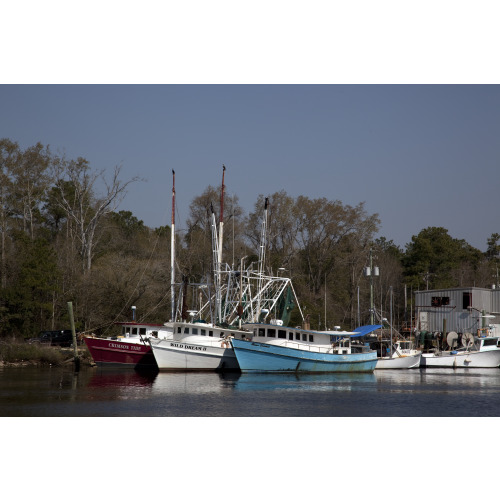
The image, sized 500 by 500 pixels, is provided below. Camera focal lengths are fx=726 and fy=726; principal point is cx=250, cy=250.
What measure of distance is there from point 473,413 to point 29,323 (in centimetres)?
3463

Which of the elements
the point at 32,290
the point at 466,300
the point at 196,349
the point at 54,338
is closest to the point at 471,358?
the point at 466,300

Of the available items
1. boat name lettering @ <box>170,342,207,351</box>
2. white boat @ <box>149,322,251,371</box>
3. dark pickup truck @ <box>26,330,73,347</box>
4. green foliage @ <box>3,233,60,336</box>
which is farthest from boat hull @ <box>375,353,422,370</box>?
green foliage @ <box>3,233,60,336</box>

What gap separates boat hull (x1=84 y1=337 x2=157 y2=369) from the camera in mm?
41469

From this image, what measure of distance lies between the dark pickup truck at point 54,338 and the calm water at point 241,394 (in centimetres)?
814

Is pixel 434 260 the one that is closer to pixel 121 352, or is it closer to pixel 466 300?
pixel 466 300

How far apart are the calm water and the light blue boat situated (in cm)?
110

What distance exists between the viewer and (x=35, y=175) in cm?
6125

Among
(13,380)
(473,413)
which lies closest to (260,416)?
(473,413)

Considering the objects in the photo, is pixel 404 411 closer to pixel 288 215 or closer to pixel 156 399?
pixel 156 399

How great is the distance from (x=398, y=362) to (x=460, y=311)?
1048 centimetres

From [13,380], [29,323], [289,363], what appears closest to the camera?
[13,380]

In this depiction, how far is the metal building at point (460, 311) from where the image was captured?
172ft

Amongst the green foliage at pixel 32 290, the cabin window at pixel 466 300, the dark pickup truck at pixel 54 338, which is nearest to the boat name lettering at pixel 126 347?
the dark pickup truck at pixel 54 338

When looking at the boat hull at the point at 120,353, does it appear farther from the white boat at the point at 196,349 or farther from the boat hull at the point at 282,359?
the boat hull at the point at 282,359
